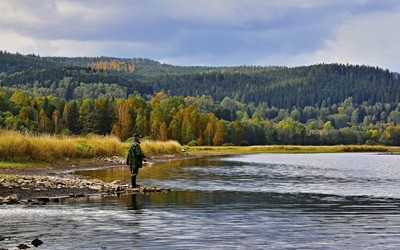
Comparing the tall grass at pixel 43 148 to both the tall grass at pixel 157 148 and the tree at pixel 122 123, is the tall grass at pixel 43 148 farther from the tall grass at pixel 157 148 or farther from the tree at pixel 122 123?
the tree at pixel 122 123

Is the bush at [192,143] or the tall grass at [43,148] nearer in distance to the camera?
the tall grass at [43,148]

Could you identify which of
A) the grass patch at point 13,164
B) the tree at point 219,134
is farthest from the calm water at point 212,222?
the tree at point 219,134

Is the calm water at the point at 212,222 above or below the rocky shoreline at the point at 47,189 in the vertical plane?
below

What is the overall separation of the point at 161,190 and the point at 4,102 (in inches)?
4848

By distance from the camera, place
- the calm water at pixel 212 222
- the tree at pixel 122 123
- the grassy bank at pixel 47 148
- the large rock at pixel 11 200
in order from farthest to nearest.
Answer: the tree at pixel 122 123
the grassy bank at pixel 47 148
the large rock at pixel 11 200
the calm water at pixel 212 222

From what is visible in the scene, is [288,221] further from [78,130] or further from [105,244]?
[78,130]

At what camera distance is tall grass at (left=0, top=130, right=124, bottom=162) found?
4928 centimetres

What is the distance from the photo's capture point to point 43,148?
53562mm

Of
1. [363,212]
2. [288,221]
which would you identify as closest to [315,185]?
[363,212]

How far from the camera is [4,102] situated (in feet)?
496

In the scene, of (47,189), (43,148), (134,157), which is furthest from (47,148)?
(47,189)

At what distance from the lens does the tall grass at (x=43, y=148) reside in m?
49.3

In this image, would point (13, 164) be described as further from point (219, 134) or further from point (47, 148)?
point (219, 134)

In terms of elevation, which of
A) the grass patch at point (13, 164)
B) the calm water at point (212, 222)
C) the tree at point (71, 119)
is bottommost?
the calm water at point (212, 222)
